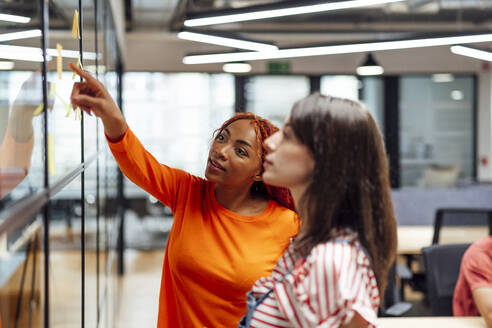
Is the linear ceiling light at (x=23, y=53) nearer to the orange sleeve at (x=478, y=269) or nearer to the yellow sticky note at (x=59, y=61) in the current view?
the yellow sticky note at (x=59, y=61)

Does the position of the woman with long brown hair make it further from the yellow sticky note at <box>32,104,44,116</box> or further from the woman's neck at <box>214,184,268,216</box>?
the woman's neck at <box>214,184,268,216</box>

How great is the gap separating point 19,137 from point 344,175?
52 cm

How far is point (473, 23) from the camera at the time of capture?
23.5 ft

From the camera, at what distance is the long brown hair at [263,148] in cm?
146

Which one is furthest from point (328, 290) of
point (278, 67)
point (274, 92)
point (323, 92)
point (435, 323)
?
point (274, 92)

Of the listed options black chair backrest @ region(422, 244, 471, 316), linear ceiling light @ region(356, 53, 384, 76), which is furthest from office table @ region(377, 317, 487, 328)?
linear ceiling light @ region(356, 53, 384, 76)

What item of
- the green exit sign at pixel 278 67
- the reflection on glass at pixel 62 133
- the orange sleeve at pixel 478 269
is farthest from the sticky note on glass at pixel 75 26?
the green exit sign at pixel 278 67

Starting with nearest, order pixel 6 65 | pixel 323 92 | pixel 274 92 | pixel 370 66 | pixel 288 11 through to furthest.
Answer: pixel 6 65, pixel 288 11, pixel 323 92, pixel 370 66, pixel 274 92

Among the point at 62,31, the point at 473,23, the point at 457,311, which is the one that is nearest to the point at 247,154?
the point at 62,31

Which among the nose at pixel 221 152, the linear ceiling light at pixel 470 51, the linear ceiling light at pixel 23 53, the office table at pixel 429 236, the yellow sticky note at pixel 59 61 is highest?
the linear ceiling light at pixel 470 51

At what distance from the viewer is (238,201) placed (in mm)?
1477

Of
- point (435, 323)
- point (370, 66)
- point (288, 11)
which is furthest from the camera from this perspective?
point (370, 66)

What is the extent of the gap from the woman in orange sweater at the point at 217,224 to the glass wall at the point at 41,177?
0.18m

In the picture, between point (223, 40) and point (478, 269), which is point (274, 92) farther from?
point (478, 269)
